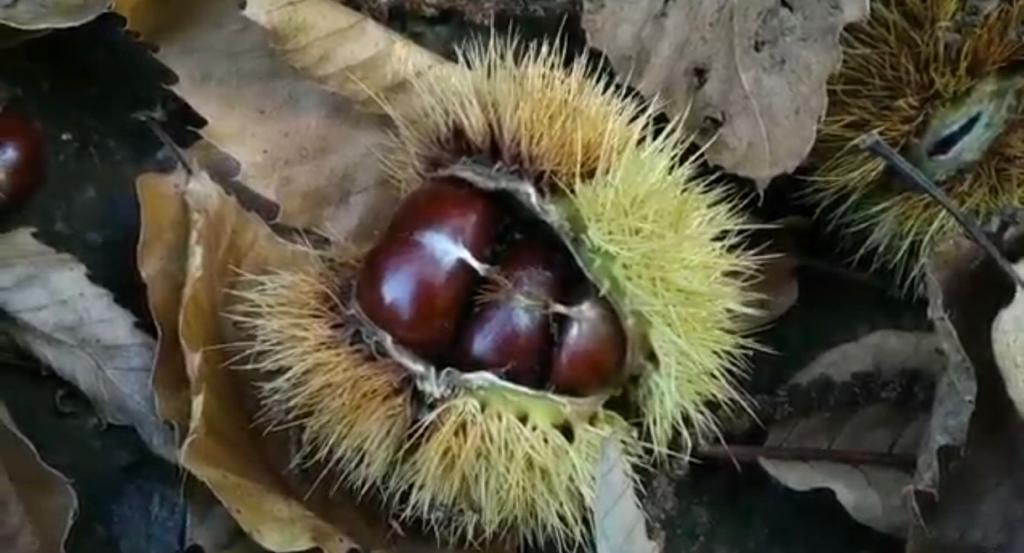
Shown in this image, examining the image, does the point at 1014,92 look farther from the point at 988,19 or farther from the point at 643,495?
the point at 643,495

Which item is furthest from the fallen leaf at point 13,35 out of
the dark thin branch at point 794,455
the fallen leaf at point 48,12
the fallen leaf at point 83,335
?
the dark thin branch at point 794,455

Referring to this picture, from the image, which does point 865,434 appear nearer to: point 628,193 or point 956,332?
point 956,332

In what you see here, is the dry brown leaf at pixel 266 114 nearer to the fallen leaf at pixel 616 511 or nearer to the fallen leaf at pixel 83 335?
the fallen leaf at pixel 83 335

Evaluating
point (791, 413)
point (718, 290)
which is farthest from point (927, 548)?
point (718, 290)

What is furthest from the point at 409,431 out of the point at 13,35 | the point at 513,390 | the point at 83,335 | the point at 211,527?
the point at 13,35

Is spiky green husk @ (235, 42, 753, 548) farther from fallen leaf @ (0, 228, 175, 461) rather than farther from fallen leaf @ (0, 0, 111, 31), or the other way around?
fallen leaf @ (0, 0, 111, 31)

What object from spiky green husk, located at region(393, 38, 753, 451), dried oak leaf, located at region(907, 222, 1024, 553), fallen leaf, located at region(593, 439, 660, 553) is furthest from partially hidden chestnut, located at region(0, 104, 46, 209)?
dried oak leaf, located at region(907, 222, 1024, 553)
